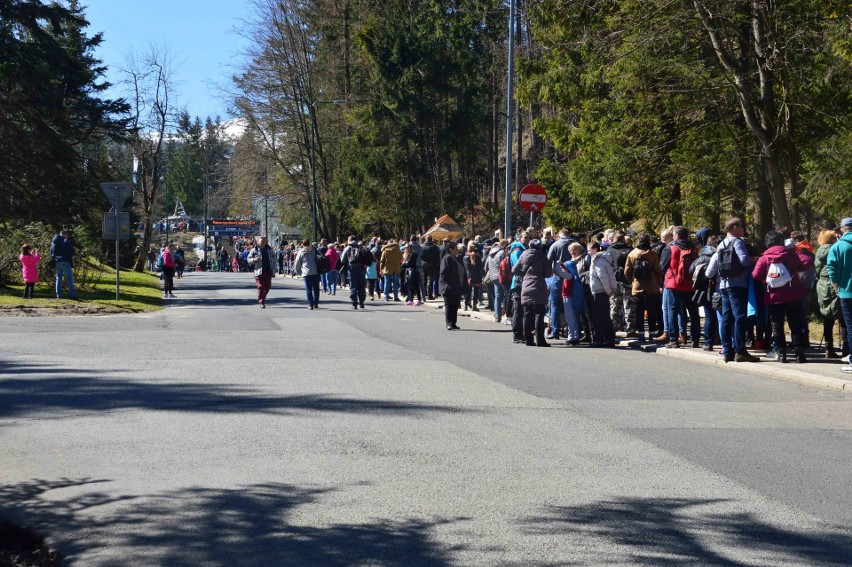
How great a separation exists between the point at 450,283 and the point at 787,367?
811cm

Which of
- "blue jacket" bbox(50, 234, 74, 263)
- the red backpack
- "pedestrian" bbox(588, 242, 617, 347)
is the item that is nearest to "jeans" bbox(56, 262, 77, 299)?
"blue jacket" bbox(50, 234, 74, 263)

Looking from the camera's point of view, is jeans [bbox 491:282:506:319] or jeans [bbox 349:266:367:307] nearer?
jeans [bbox 491:282:506:319]

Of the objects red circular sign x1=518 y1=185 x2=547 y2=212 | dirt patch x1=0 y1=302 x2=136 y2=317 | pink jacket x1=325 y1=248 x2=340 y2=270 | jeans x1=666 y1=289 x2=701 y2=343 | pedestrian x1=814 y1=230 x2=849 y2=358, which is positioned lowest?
dirt patch x1=0 y1=302 x2=136 y2=317

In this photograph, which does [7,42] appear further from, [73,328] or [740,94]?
[740,94]

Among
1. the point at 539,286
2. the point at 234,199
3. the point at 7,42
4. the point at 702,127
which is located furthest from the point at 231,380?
the point at 234,199

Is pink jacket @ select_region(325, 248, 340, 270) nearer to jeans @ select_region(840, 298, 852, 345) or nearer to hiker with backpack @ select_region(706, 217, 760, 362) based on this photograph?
hiker with backpack @ select_region(706, 217, 760, 362)

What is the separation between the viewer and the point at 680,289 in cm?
1625

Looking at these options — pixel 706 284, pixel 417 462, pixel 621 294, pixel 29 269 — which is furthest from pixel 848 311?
pixel 29 269

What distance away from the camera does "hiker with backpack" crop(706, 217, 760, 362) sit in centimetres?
1426

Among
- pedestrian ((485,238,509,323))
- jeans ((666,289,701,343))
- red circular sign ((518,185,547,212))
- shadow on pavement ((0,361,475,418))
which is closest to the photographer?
shadow on pavement ((0,361,475,418))

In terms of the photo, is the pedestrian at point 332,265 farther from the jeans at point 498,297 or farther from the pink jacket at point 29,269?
the jeans at point 498,297

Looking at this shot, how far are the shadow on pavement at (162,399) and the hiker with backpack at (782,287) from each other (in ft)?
19.8

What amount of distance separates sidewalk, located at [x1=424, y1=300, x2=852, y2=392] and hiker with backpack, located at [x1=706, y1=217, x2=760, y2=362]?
260mm

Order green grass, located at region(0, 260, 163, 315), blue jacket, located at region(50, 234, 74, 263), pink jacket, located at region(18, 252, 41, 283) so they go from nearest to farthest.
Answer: green grass, located at region(0, 260, 163, 315), pink jacket, located at region(18, 252, 41, 283), blue jacket, located at region(50, 234, 74, 263)
